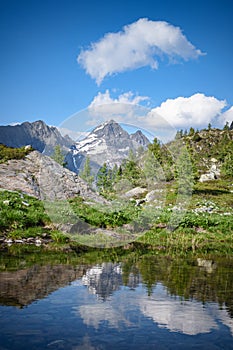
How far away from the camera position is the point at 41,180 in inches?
931

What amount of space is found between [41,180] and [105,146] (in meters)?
9.26

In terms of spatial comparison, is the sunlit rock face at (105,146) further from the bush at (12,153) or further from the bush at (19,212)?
the bush at (12,153)

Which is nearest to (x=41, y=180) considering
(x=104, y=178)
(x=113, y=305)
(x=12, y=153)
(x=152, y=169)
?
(x=12, y=153)

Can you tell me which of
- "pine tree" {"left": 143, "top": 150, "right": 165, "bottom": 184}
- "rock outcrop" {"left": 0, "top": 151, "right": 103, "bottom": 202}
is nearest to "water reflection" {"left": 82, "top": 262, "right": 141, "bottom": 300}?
"pine tree" {"left": 143, "top": 150, "right": 165, "bottom": 184}

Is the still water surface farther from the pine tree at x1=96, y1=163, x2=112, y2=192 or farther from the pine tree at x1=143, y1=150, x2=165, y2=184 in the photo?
the pine tree at x1=143, y1=150, x2=165, y2=184

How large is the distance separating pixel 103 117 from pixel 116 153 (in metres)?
1.80

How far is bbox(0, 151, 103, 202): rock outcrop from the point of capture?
21.8m

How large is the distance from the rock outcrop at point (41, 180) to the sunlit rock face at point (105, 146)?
615 centimetres

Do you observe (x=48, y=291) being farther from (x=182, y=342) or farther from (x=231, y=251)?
(x=231, y=251)

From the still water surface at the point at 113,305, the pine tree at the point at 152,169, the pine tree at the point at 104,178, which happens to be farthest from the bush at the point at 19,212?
the pine tree at the point at 152,169

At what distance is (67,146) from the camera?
1557 centimetres

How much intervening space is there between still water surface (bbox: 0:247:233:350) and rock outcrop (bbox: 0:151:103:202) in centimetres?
1077

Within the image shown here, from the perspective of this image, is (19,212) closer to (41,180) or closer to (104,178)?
(104,178)

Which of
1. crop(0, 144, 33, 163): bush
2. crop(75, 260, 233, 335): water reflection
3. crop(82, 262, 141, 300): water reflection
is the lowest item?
crop(75, 260, 233, 335): water reflection
